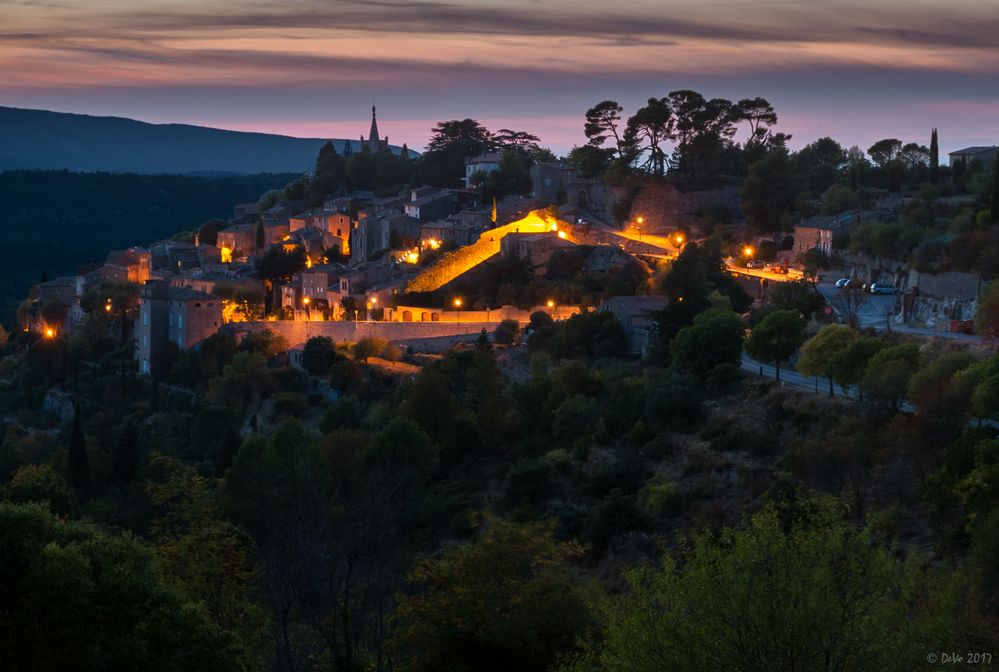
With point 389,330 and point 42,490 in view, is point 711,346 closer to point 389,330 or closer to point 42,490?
point 42,490

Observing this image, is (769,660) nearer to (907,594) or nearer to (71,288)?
(907,594)

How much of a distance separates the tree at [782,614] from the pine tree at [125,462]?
19456mm

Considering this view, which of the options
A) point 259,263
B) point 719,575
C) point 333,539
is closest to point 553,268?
point 259,263

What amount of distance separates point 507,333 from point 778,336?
10.6 metres

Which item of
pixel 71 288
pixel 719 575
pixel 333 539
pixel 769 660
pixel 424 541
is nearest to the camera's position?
pixel 769 660

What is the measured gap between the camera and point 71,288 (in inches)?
1970

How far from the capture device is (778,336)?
2462cm

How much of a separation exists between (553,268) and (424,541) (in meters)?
17.3

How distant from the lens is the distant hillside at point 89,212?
75250 mm

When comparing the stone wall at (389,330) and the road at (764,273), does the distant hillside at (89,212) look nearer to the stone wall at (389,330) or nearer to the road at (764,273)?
the stone wall at (389,330)

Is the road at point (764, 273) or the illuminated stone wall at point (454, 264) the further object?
the illuminated stone wall at point (454, 264)

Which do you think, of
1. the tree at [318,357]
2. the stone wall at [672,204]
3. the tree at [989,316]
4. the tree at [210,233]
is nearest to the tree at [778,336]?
the tree at [989,316]

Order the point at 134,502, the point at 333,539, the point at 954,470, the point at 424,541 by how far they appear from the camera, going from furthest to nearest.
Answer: the point at 134,502 < the point at 424,541 < the point at 954,470 < the point at 333,539

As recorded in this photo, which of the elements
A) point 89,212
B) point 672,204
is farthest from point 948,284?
point 89,212
